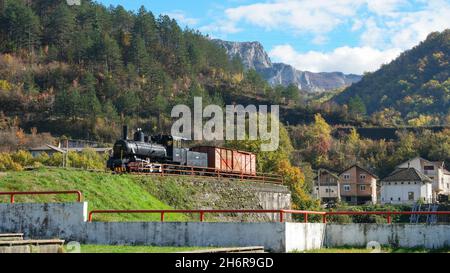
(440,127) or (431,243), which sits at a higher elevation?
(440,127)

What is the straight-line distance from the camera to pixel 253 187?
1844 inches

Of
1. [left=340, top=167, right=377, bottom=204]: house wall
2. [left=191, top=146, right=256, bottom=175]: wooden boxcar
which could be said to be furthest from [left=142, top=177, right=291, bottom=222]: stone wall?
[left=340, top=167, right=377, bottom=204]: house wall

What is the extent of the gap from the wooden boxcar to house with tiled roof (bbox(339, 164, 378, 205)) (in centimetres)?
5216

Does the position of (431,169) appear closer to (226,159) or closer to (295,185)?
(295,185)

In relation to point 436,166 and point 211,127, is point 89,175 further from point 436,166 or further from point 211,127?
point 436,166

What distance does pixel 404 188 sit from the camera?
99.2 meters

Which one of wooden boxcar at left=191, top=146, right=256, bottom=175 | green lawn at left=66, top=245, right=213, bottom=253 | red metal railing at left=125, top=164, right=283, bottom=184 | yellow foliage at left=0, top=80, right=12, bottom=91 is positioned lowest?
Answer: green lawn at left=66, top=245, right=213, bottom=253

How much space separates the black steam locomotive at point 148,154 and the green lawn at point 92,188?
4962 mm

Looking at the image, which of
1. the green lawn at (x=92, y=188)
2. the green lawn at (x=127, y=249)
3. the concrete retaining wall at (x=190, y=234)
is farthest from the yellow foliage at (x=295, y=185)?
the green lawn at (x=127, y=249)

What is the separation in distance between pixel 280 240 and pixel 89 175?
1524cm

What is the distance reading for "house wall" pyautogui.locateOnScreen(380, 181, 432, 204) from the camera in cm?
9856

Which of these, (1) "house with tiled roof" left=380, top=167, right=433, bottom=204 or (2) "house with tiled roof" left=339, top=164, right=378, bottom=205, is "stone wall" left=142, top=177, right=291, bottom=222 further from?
(2) "house with tiled roof" left=339, top=164, right=378, bottom=205

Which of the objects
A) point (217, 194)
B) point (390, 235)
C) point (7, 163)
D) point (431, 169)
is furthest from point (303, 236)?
point (431, 169)
